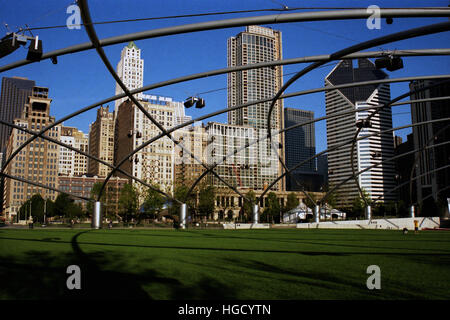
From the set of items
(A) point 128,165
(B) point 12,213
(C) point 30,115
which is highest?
(C) point 30,115

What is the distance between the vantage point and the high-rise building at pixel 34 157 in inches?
5374

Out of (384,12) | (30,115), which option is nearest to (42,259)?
(384,12)

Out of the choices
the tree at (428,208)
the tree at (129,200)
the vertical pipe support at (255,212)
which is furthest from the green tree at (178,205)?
the tree at (428,208)

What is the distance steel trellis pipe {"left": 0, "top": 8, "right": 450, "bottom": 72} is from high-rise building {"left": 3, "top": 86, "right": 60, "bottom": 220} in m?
135

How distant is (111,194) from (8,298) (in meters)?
95.7

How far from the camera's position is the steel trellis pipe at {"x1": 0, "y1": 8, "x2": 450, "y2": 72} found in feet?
35.6

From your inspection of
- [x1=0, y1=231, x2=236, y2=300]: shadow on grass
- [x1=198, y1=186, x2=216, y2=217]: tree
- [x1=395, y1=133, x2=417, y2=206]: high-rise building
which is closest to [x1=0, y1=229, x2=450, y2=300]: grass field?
[x1=0, y1=231, x2=236, y2=300]: shadow on grass

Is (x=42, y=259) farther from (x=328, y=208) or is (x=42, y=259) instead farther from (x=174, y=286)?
(x=328, y=208)

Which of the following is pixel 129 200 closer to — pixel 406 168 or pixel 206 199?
pixel 206 199

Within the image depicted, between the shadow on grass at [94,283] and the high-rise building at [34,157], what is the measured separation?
457ft

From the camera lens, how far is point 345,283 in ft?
25.5

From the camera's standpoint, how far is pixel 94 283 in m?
7.52

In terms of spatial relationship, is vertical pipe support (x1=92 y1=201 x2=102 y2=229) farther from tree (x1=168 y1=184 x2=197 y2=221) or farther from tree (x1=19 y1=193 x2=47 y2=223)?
tree (x1=19 y1=193 x2=47 y2=223)

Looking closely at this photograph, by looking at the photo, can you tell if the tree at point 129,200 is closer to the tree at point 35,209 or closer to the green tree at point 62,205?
the tree at point 35,209
